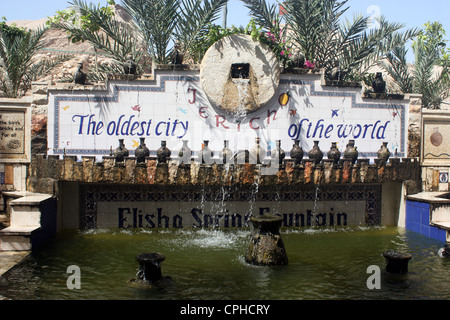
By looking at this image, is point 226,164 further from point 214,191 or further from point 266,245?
point 266,245

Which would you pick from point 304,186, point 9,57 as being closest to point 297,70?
point 304,186

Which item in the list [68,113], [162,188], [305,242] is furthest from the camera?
[68,113]

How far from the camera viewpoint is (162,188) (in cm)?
1041

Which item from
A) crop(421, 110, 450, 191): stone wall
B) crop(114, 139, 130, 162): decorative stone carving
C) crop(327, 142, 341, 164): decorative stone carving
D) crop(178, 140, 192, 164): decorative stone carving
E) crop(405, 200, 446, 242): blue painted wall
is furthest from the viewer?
crop(421, 110, 450, 191): stone wall

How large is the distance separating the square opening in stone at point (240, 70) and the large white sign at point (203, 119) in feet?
2.99

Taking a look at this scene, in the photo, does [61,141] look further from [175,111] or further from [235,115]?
[235,115]

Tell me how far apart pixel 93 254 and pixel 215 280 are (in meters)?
2.61

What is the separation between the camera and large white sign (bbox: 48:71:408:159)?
11.1 metres

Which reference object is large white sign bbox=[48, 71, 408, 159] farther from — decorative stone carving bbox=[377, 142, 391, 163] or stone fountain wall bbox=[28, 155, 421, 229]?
stone fountain wall bbox=[28, 155, 421, 229]

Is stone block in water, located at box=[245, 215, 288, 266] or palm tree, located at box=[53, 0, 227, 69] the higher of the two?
palm tree, located at box=[53, 0, 227, 69]

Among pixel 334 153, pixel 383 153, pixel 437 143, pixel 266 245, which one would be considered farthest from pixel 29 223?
pixel 437 143

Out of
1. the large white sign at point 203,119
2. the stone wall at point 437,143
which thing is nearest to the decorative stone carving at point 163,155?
the large white sign at point 203,119

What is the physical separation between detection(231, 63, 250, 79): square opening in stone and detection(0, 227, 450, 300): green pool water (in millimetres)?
4043

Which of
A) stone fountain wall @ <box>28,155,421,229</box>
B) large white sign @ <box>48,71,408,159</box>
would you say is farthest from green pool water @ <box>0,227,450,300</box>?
large white sign @ <box>48,71,408,159</box>
